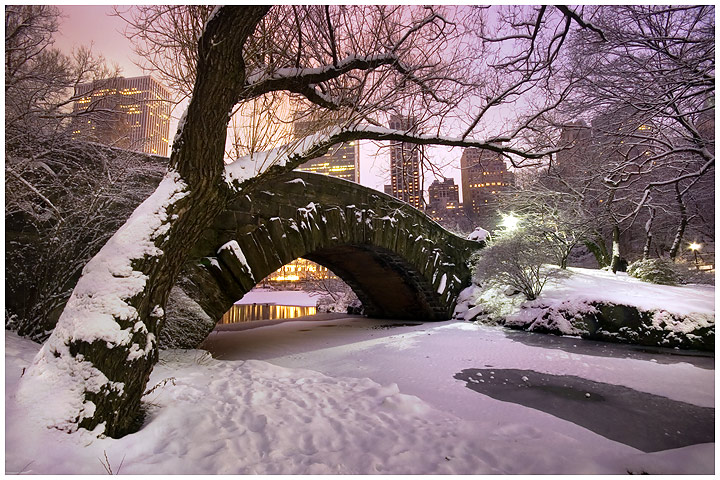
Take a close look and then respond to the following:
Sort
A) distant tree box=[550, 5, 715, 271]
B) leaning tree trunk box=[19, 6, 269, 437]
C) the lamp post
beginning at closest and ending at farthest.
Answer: leaning tree trunk box=[19, 6, 269, 437], distant tree box=[550, 5, 715, 271], the lamp post

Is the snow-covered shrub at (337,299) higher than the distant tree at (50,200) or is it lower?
lower

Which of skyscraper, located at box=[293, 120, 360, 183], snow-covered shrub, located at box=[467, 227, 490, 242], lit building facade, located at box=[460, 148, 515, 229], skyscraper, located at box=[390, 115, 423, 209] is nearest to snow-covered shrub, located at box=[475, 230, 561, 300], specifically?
lit building facade, located at box=[460, 148, 515, 229]

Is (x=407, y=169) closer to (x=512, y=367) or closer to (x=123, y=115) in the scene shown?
(x=512, y=367)

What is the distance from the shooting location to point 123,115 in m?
5.95

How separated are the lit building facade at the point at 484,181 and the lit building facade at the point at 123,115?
17.1ft

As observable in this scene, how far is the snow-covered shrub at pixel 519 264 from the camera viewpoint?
9.16 meters

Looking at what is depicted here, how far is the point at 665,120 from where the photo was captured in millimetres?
4789

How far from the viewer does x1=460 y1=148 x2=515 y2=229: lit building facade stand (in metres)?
6.29

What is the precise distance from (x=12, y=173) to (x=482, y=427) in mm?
5244

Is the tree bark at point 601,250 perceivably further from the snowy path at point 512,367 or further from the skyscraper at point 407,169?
the skyscraper at point 407,169

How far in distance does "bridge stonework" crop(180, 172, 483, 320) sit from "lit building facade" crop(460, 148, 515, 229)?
179cm

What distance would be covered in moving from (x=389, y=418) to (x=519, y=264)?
7.71m

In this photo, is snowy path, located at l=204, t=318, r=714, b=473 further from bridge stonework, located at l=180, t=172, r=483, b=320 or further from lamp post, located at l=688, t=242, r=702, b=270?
lamp post, located at l=688, t=242, r=702, b=270

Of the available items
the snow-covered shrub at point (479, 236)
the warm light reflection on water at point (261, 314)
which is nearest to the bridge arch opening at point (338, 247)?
the snow-covered shrub at point (479, 236)
